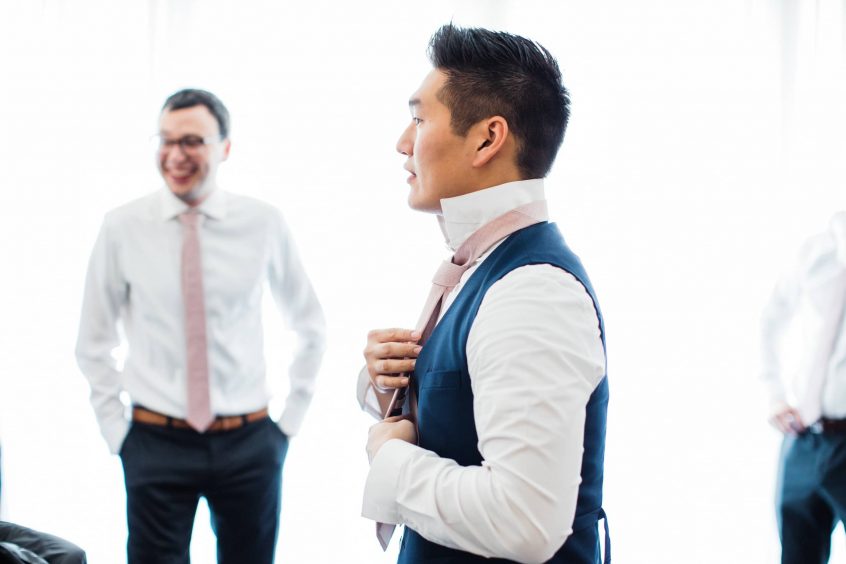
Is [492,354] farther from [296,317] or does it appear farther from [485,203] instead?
[296,317]

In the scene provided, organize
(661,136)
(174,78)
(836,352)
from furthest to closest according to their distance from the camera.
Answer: (661,136), (836,352), (174,78)

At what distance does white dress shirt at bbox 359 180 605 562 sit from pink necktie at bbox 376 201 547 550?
14 cm

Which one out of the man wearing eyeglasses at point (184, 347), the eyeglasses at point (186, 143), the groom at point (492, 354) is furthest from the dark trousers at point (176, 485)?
the groom at point (492, 354)

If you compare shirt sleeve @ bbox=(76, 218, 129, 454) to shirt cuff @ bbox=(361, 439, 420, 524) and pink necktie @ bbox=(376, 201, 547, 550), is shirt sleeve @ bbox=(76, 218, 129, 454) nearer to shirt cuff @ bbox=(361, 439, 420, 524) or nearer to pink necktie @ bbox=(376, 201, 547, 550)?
pink necktie @ bbox=(376, 201, 547, 550)

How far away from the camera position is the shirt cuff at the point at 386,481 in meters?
0.96

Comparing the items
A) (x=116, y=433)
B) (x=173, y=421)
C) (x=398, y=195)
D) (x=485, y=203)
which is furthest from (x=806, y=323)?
(x=116, y=433)

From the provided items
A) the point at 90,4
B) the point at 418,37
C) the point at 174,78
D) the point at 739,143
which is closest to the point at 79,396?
the point at 174,78

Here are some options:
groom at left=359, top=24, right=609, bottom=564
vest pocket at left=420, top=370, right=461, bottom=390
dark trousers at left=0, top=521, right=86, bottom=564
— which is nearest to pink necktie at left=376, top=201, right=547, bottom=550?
groom at left=359, top=24, right=609, bottom=564

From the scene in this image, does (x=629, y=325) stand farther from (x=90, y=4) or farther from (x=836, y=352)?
(x=90, y=4)

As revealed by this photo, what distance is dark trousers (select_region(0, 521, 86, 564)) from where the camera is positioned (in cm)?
171

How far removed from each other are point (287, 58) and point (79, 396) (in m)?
1.12

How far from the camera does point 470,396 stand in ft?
3.25

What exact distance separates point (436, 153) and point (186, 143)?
1.16m

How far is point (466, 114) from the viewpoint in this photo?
1073 millimetres
